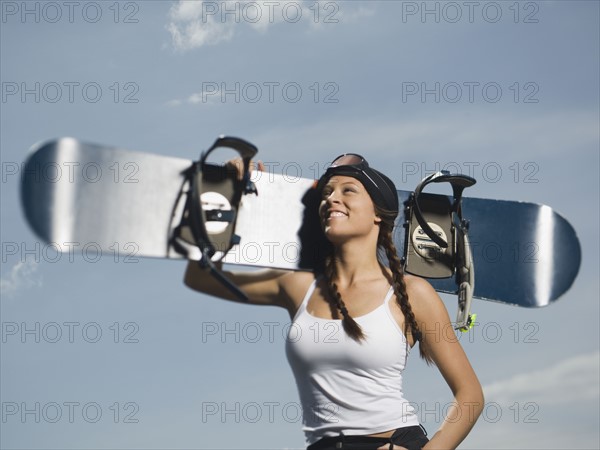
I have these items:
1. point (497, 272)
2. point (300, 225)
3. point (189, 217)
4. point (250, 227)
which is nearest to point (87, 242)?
point (189, 217)

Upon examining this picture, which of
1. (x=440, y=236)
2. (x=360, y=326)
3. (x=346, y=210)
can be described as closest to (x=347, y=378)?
(x=360, y=326)

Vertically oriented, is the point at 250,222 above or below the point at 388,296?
above

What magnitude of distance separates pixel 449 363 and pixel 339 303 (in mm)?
520

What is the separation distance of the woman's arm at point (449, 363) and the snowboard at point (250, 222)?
1.69ft

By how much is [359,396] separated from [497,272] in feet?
4.20

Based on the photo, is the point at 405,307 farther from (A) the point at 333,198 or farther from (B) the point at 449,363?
(A) the point at 333,198

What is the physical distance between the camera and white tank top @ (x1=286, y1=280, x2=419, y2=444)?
10.4 feet

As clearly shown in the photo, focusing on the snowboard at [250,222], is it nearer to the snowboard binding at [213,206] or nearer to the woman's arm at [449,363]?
the snowboard binding at [213,206]

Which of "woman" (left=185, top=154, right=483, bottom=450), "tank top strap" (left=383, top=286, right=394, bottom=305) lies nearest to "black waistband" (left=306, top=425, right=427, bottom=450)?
"woman" (left=185, top=154, right=483, bottom=450)

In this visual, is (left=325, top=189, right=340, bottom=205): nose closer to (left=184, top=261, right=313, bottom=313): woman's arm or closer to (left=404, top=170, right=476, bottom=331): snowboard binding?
(left=184, top=261, right=313, bottom=313): woman's arm

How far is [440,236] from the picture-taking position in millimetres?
4012

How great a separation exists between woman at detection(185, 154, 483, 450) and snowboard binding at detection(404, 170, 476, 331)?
11.6 inches

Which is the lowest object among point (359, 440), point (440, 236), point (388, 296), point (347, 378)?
point (359, 440)

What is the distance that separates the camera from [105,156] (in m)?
3.46
